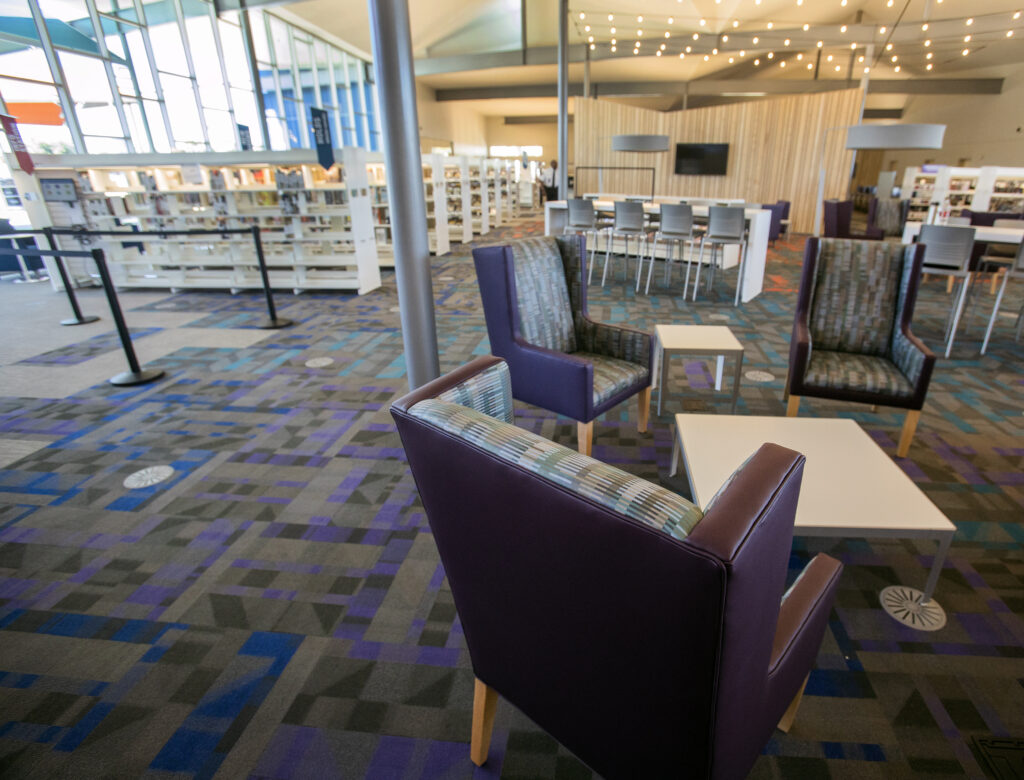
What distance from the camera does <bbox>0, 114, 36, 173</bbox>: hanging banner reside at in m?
6.19

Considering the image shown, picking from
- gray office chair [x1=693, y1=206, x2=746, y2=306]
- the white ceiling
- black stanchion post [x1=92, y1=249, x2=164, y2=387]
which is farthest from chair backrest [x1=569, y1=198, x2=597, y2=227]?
black stanchion post [x1=92, y1=249, x2=164, y2=387]

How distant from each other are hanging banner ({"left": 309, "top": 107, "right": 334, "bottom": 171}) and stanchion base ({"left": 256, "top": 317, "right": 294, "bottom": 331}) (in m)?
1.92

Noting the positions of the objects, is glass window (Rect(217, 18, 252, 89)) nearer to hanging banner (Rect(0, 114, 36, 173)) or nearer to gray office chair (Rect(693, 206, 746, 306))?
hanging banner (Rect(0, 114, 36, 173))

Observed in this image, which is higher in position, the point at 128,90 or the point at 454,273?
the point at 128,90

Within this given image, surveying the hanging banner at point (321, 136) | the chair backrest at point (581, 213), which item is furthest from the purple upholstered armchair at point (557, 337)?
the chair backrest at point (581, 213)

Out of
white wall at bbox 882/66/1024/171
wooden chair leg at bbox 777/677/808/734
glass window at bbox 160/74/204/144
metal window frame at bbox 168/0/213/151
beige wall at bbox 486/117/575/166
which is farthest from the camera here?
beige wall at bbox 486/117/575/166

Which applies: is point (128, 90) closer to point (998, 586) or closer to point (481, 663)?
point (481, 663)

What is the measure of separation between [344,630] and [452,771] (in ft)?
2.13

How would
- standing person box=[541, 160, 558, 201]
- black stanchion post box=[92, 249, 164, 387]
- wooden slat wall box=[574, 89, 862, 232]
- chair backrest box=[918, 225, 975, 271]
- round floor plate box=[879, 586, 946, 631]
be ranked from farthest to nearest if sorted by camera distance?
1. standing person box=[541, 160, 558, 201]
2. wooden slat wall box=[574, 89, 862, 232]
3. chair backrest box=[918, 225, 975, 271]
4. black stanchion post box=[92, 249, 164, 387]
5. round floor plate box=[879, 586, 946, 631]

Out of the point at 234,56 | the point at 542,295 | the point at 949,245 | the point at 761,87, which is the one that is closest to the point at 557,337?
the point at 542,295

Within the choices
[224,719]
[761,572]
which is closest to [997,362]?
[761,572]

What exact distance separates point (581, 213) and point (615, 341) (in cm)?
484

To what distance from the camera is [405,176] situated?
275cm

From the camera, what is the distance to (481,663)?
47.3 inches
